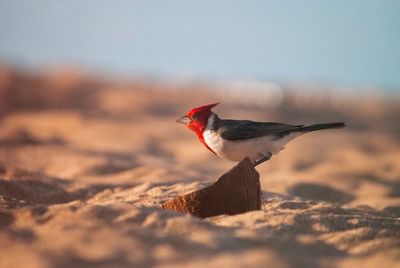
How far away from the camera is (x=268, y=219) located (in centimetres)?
391

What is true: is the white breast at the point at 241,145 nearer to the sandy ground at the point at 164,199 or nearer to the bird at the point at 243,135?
the bird at the point at 243,135

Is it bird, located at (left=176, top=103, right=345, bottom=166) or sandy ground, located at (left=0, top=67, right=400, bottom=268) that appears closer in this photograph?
sandy ground, located at (left=0, top=67, right=400, bottom=268)

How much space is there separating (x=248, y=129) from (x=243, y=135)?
0.07 meters

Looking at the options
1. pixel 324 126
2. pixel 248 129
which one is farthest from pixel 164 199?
pixel 324 126

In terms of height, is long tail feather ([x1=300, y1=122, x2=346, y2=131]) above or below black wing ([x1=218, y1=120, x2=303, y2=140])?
below

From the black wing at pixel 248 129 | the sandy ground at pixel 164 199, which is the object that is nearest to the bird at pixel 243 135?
the black wing at pixel 248 129

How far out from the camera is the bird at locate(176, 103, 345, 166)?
5.02 m

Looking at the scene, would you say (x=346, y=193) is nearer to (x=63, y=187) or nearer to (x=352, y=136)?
(x=63, y=187)

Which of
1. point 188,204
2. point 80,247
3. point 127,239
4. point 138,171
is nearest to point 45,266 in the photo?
point 80,247

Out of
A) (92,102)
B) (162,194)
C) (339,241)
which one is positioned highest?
(92,102)

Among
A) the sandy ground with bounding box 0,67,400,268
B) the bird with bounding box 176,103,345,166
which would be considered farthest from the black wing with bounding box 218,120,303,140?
the sandy ground with bounding box 0,67,400,268

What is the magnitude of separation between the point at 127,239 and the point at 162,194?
234cm

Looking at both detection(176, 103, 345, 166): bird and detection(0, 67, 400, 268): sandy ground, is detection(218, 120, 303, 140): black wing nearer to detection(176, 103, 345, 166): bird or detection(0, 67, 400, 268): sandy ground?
detection(176, 103, 345, 166): bird

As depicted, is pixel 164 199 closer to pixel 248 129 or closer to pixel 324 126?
pixel 248 129
